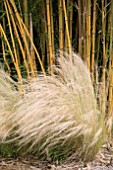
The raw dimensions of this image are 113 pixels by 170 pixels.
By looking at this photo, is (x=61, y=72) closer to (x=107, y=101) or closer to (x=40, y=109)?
(x=40, y=109)

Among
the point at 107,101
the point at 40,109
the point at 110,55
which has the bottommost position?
the point at 107,101

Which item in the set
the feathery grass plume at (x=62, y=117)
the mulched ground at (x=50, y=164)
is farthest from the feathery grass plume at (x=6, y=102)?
the mulched ground at (x=50, y=164)

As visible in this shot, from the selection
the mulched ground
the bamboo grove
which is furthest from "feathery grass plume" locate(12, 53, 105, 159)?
the bamboo grove

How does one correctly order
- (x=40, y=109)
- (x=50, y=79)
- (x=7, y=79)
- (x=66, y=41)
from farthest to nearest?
1. (x=66, y=41)
2. (x=7, y=79)
3. (x=50, y=79)
4. (x=40, y=109)

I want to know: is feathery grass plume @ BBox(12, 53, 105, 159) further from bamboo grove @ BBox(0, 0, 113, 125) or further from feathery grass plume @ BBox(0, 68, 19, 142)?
bamboo grove @ BBox(0, 0, 113, 125)

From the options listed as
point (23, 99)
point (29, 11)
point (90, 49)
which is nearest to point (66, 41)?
point (90, 49)

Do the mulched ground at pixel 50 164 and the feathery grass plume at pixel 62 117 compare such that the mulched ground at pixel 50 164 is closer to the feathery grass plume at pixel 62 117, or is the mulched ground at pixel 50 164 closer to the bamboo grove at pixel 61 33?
the feathery grass plume at pixel 62 117
